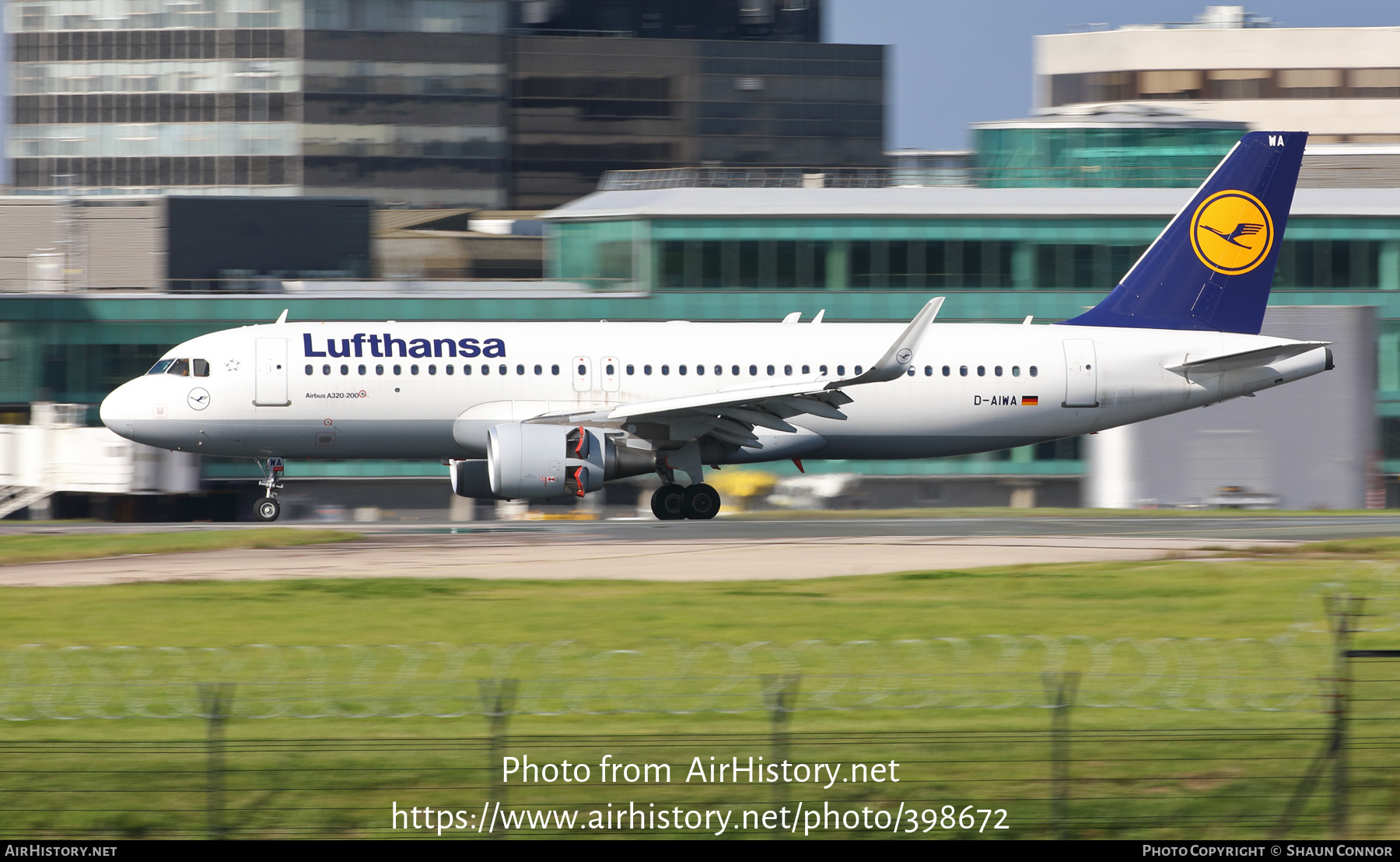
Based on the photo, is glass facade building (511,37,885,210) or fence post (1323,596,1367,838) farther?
glass facade building (511,37,885,210)

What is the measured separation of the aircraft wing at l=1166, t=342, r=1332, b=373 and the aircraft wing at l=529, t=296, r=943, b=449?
24.2ft

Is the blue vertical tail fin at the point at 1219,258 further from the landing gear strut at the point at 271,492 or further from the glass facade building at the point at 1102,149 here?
the glass facade building at the point at 1102,149

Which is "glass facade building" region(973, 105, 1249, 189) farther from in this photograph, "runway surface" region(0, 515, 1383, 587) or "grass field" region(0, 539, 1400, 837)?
"grass field" region(0, 539, 1400, 837)

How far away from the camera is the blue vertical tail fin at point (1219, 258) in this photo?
37.0 m

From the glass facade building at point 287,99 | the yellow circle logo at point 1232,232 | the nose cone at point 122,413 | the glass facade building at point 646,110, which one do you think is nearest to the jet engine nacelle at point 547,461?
the nose cone at point 122,413

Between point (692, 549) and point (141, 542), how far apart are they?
360 inches

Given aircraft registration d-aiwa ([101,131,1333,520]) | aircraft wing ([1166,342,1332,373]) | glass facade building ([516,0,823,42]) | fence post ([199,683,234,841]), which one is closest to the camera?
fence post ([199,683,234,841])

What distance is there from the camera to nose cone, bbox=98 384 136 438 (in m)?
33.0

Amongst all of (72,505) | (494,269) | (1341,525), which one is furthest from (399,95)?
(1341,525)

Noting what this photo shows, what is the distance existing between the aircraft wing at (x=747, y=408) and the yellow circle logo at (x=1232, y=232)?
28.9ft

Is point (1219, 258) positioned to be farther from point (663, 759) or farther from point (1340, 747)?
point (663, 759)

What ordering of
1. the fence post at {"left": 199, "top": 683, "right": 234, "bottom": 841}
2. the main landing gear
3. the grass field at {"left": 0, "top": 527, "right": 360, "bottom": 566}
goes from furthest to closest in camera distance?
the main landing gear, the grass field at {"left": 0, "top": 527, "right": 360, "bottom": 566}, the fence post at {"left": 199, "top": 683, "right": 234, "bottom": 841}

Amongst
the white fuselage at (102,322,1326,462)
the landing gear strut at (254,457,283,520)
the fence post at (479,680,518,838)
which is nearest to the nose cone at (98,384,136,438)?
the white fuselage at (102,322,1326,462)
